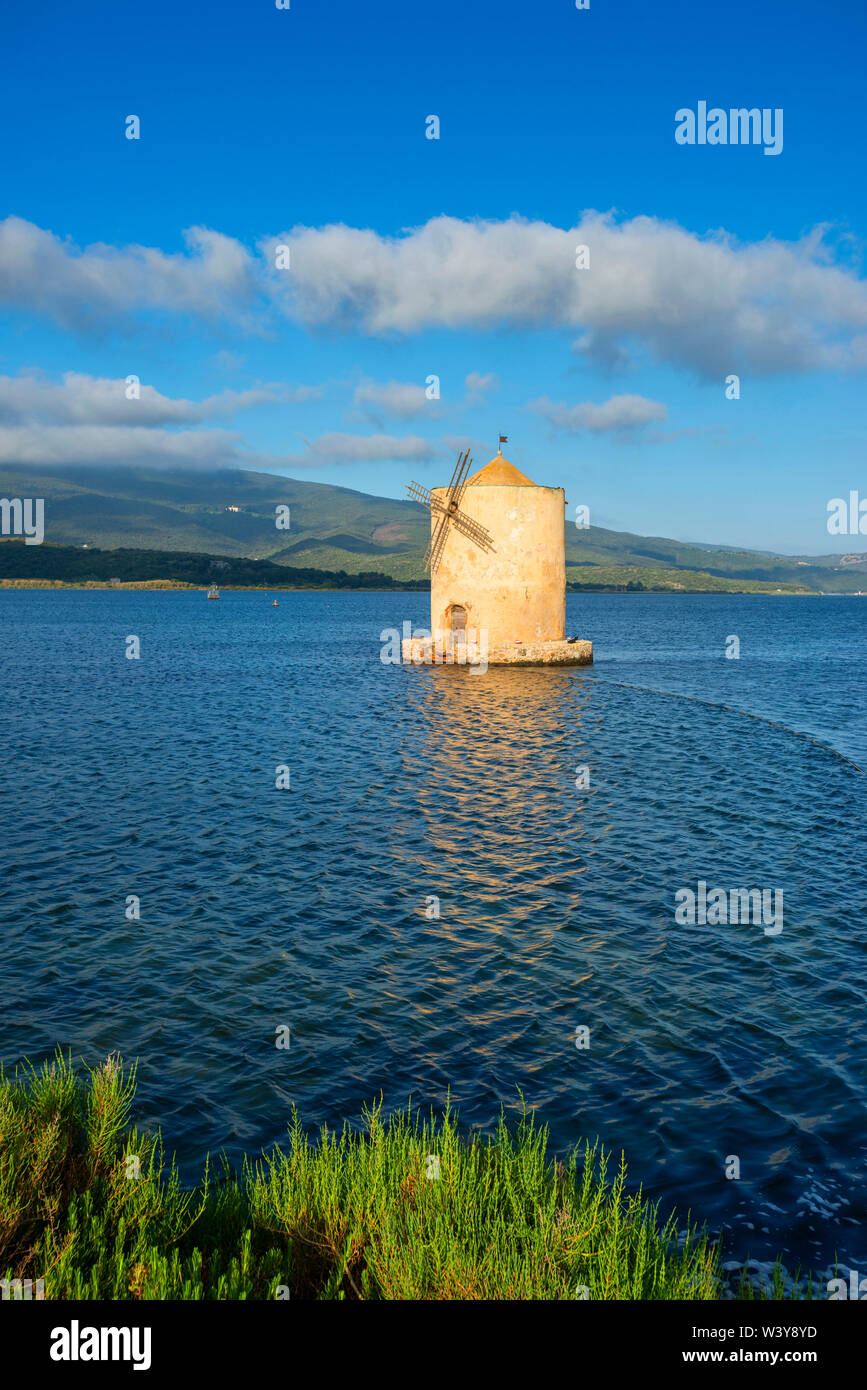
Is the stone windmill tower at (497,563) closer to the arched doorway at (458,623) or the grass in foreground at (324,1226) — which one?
the arched doorway at (458,623)

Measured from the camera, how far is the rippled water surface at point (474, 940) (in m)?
8.77

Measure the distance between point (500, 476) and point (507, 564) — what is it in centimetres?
433

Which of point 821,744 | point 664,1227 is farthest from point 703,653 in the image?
point 664,1227

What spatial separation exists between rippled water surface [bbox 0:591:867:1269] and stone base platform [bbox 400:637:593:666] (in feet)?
43.7

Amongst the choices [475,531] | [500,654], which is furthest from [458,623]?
[475,531]

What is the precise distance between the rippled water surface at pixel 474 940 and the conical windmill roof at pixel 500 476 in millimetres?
15444

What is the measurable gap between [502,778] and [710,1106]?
1472 cm

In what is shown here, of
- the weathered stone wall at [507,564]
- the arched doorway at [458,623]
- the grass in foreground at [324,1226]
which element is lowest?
the grass in foreground at [324,1226]

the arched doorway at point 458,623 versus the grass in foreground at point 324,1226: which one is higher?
the arched doorway at point 458,623

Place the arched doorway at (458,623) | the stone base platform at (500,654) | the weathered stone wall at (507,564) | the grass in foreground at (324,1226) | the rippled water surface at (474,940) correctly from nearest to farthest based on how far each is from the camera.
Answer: the grass in foreground at (324,1226), the rippled water surface at (474,940), the weathered stone wall at (507,564), the arched doorway at (458,623), the stone base platform at (500,654)

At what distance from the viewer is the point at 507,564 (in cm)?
4219

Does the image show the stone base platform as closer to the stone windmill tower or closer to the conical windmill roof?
the stone windmill tower

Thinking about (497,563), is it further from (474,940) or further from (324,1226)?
(324,1226)

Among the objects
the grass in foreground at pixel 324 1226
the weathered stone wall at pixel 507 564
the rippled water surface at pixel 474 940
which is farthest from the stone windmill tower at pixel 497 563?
the grass in foreground at pixel 324 1226
